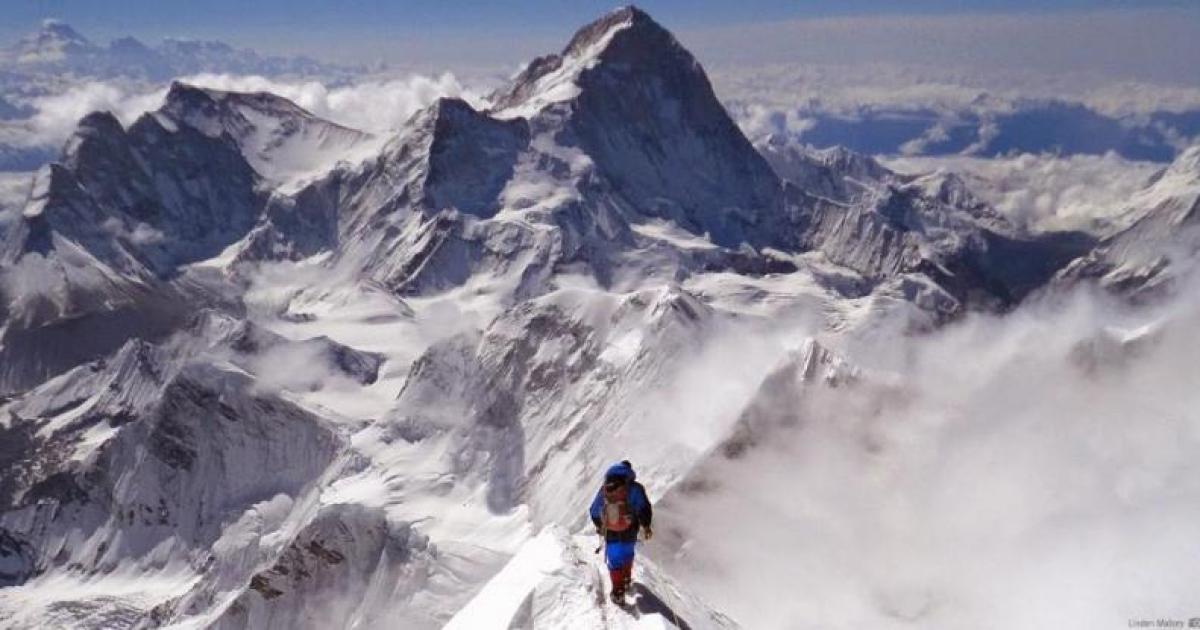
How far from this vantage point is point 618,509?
139 feet

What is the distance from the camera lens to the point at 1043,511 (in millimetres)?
107875

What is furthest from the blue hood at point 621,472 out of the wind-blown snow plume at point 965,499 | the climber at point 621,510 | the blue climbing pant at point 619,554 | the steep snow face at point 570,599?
the wind-blown snow plume at point 965,499

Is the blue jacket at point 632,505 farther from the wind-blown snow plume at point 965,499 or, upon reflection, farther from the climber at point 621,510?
the wind-blown snow plume at point 965,499

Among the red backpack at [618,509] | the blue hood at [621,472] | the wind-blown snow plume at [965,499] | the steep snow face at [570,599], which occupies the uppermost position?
the wind-blown snow plume at [965,499]

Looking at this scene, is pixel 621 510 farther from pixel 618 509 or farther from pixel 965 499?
pixel 965 499

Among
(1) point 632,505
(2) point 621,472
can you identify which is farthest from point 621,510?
(2) point 621,472

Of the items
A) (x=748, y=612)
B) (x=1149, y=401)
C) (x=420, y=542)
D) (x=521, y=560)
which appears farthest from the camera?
(x=420, y=542)

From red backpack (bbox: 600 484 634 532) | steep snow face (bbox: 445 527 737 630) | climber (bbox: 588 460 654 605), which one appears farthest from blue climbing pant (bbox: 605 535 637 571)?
steep snow face (bbox: 445 527 737 630)

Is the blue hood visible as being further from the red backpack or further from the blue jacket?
the red backpack

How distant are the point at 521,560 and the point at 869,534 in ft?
250

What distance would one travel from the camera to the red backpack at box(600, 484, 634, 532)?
42.4 metres

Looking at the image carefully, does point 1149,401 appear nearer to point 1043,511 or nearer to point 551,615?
point 1043,511

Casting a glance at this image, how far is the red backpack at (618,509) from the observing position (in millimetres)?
42406

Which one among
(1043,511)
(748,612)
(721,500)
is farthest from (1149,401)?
(748,612)
